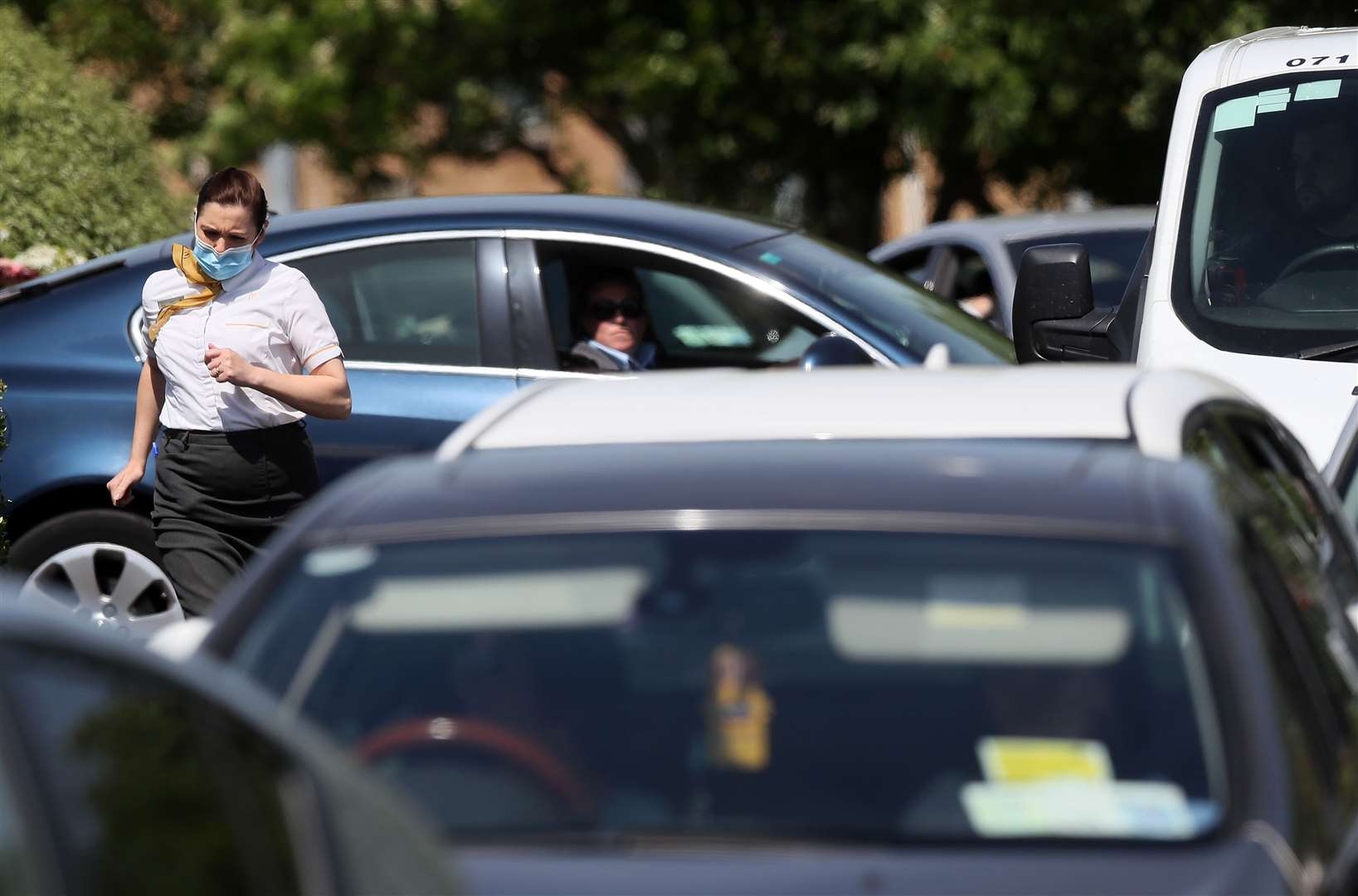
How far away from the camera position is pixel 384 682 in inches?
119

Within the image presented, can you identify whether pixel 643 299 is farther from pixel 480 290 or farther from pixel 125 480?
pixel 125 480

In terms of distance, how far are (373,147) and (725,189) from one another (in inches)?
125

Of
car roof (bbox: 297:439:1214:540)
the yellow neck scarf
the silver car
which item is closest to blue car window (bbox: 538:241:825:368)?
the yellow neck scarf

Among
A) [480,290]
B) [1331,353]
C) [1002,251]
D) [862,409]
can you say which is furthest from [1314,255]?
[1002,251]

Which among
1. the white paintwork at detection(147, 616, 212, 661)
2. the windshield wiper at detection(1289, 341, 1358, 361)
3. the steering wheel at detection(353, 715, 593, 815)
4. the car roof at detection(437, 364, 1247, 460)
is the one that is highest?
the car roof at detection(437, 364, 1247, 460)

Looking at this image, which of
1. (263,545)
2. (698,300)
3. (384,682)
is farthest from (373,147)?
(384,682)

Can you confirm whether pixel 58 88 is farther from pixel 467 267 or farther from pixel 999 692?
pixel 999 692

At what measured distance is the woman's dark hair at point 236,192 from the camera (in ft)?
17.9

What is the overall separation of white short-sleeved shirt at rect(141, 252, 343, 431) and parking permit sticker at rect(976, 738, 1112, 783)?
9.60ft

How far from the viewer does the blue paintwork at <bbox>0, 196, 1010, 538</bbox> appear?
652 centimetres

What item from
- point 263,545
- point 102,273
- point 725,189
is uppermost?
point 102,273

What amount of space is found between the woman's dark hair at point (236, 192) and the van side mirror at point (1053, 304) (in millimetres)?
2221

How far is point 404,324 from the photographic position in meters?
6.75

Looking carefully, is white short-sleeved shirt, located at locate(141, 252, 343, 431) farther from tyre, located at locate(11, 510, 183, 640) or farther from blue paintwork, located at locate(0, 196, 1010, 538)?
tyre, located at locate(11, 510, 183, 640)
